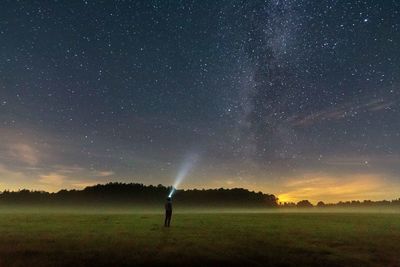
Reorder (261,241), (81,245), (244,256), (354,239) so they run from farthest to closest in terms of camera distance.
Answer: (354,239), (261,241), (81,245), (244,256)

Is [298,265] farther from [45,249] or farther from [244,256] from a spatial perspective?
[45,249]

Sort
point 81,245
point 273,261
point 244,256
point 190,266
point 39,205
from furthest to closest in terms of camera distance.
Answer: point 39,205
point 81,245
point 244,256
point 273,261
point 190,266

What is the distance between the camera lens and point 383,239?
3016 centimetres

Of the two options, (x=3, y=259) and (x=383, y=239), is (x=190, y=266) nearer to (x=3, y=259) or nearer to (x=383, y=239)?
(x=3, y=259)

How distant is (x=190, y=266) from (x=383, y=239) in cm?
1908

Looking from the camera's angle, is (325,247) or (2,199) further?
(2,199)

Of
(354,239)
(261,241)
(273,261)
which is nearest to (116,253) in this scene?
(273,261)

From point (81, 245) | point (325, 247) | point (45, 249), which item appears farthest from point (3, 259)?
point (325, 247)

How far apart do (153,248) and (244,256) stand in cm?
516

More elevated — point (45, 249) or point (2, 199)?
point (2, 199)

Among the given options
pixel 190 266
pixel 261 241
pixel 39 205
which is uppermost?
pixel 39 205

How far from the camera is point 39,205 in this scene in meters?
196

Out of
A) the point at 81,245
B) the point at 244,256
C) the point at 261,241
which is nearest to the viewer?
the point at 244,256

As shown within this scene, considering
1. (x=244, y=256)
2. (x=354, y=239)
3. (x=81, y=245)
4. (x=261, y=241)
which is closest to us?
(x=244, y=256)
